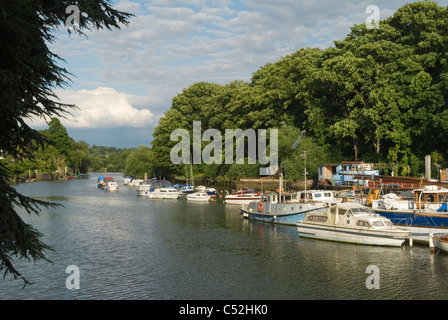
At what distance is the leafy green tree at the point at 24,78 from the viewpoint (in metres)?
9.04

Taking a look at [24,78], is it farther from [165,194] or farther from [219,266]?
[165,194]

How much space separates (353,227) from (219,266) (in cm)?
1168

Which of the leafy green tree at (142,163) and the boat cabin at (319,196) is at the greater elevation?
the leafy green tree at (142,163)

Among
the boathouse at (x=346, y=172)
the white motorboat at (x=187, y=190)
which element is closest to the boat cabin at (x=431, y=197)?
the boathouse at (x=346, y=172)

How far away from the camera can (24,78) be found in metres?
10.2

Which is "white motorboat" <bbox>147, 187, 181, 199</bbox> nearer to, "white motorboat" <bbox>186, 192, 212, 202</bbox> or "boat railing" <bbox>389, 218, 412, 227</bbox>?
"white motorboat" <bbox>186, 192, 212, 202</bbox>

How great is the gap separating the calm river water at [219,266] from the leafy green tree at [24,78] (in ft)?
19.8

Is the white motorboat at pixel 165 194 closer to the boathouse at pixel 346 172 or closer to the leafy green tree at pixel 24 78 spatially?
the boathouse at pixel 346 172

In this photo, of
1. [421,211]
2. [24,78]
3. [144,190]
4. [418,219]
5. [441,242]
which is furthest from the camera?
[144,190]

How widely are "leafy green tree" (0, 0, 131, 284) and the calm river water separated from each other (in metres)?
6.04

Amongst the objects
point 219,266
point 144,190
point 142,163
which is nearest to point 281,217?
point 219,266

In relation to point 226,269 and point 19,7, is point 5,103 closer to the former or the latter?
point 19,7

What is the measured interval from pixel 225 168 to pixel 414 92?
49.4 m

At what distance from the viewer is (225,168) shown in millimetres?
102000
